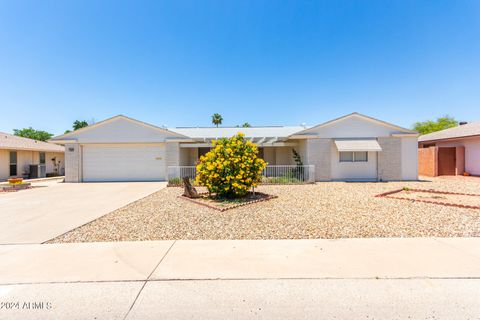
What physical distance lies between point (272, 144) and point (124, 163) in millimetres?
11725

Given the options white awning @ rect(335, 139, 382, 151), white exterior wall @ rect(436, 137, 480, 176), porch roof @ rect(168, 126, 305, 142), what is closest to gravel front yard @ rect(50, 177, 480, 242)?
white awning @ rect(335, 139, 382, 151)

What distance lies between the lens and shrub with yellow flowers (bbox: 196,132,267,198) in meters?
8.47

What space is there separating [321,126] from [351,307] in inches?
551

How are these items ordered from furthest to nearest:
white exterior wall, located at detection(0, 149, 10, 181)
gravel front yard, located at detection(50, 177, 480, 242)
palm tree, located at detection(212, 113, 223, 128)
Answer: palm tree, located at detection(212, 113, 223, 128)
white exterior wall, located at detection(0, 149, 10, 181)
gravel front yard, located at detection(50, 177, 480, 242)

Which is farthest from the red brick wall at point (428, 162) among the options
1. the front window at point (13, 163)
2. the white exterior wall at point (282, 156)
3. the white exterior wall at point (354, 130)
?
the front window at point (13, 163)

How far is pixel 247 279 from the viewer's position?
328 centimetres

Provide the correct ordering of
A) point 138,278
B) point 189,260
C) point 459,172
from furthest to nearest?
point 459,172, point 189,260, point 138,278

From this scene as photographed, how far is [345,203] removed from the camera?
8195 millimetres

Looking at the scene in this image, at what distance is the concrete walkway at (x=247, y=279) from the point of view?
2654mm

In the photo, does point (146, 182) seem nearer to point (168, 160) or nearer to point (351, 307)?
point (168, 160)

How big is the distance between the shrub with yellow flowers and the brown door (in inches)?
725

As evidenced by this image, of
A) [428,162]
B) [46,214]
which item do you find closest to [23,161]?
[46,214]

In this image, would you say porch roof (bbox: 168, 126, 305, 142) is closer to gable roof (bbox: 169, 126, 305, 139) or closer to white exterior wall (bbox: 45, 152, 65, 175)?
gable roof (bbox: 169, 126, 305, 139)

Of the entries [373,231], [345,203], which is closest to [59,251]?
[373,231]
